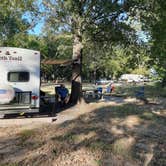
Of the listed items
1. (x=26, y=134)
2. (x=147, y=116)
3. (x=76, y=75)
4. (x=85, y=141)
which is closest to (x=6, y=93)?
(x=26, y=134)

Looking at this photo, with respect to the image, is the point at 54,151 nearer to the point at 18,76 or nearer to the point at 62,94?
the point at 18,76

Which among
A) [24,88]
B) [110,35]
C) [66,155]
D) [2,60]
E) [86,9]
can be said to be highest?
[86,9]

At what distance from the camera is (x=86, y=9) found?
16.9m

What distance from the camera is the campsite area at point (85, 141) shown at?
759 cm

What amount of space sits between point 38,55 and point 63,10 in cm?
379

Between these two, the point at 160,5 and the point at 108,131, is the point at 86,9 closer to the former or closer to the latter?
the point at 160,5

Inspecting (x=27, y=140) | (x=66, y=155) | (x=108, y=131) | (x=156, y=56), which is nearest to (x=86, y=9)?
(x=156, y=56)

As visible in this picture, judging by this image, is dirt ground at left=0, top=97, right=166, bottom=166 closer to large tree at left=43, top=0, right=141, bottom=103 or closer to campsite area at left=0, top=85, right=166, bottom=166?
campsite area at left=0, top=85, right=166, bottom=166

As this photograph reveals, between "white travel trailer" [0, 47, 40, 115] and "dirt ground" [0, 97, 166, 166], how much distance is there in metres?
0.58

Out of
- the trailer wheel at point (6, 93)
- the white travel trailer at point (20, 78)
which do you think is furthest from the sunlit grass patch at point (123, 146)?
the white travel trailer at point (20, 78)

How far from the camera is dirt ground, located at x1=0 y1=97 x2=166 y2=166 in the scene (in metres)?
7.58

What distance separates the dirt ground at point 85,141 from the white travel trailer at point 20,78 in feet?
1.90

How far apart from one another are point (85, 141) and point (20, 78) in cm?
521

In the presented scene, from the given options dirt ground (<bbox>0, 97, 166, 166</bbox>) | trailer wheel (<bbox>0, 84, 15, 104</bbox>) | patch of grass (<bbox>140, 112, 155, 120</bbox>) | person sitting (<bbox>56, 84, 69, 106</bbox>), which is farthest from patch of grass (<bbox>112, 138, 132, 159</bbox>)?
person sitting (<bbox>56, 84, 69, 106</bbox>)
